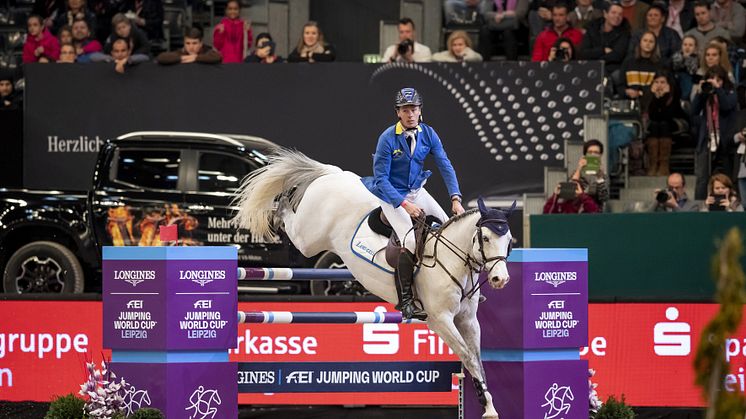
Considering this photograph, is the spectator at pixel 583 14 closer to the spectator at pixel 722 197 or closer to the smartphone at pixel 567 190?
the smartphone at pixel 567 190

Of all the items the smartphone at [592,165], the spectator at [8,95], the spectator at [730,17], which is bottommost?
the smartphone at [592,165]

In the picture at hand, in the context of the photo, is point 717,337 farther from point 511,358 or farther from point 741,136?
point 741,136

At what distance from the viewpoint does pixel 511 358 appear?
8500 millimetres

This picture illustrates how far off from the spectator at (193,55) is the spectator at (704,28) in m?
6.24

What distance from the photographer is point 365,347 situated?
10586 millimetres

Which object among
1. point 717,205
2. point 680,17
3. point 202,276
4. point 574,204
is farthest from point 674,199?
point 202,276

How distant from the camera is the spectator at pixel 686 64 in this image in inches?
597

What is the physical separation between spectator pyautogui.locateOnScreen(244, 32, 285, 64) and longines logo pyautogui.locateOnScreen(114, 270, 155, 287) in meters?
Result: 7.17

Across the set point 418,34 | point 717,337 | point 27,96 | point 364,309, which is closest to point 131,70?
point 27,96

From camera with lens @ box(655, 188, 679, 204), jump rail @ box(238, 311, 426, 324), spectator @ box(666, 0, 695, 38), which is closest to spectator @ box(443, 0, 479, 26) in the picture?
spectator @ box(666, 0, 695, 38)

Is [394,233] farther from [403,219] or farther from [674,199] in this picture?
[674,199]

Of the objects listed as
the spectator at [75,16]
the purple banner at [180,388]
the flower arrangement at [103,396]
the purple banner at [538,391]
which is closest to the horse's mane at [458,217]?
the purple banner at [538,391]

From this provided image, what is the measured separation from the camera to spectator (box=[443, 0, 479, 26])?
54.4 feet

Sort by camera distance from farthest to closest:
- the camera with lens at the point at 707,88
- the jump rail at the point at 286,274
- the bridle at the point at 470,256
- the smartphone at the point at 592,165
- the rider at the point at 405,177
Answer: the camera with lens at the point at 707,88
the smartphone at the point at 592,165
the jump rail at the point at 286,274
the rider at the point at 405,177
the bridle at the point at 470,256
